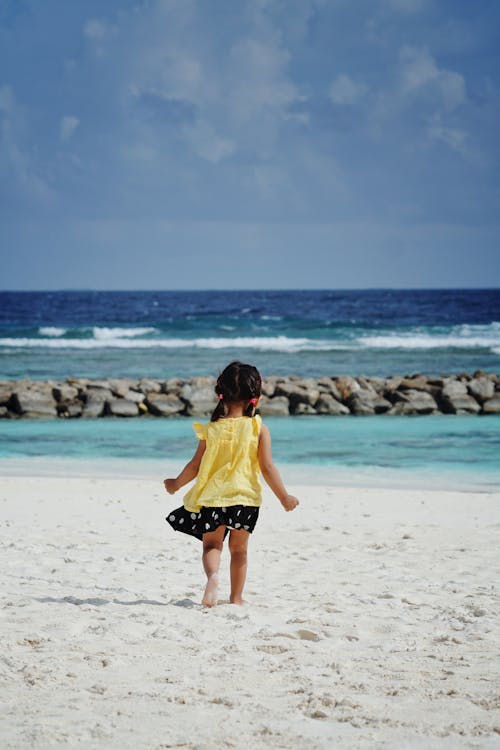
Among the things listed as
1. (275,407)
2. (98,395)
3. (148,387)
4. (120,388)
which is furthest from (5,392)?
(275,407)

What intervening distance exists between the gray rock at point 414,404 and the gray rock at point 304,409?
4.76 feet

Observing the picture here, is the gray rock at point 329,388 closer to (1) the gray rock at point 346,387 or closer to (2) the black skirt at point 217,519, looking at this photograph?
(1) the gray rock at point 346,387

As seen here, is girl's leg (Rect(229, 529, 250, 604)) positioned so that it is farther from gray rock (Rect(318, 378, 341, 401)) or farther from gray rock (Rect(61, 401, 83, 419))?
gray rock (Rect(318, 378, 341, 401))

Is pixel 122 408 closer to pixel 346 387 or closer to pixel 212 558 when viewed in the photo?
pixel 346 387

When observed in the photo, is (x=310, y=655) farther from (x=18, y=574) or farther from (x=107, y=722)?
(x=18, y=574)

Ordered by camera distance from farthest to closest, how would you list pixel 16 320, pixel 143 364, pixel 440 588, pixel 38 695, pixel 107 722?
pixel 16 320
pixel 143 364
pixel 440 588
pixel 38 695
pixel 107 722

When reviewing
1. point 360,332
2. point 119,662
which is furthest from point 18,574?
point 360,332

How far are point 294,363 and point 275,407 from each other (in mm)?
9828

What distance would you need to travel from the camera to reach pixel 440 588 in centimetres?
514

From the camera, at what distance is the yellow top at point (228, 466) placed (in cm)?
449

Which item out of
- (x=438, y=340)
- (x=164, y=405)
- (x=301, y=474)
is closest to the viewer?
(x=301, y=474)

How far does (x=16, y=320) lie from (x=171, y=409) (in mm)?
38397

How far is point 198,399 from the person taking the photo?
672 inches

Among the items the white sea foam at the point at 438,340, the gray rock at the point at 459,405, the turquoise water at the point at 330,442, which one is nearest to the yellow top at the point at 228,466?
the turquoise water at the point at 330,442
